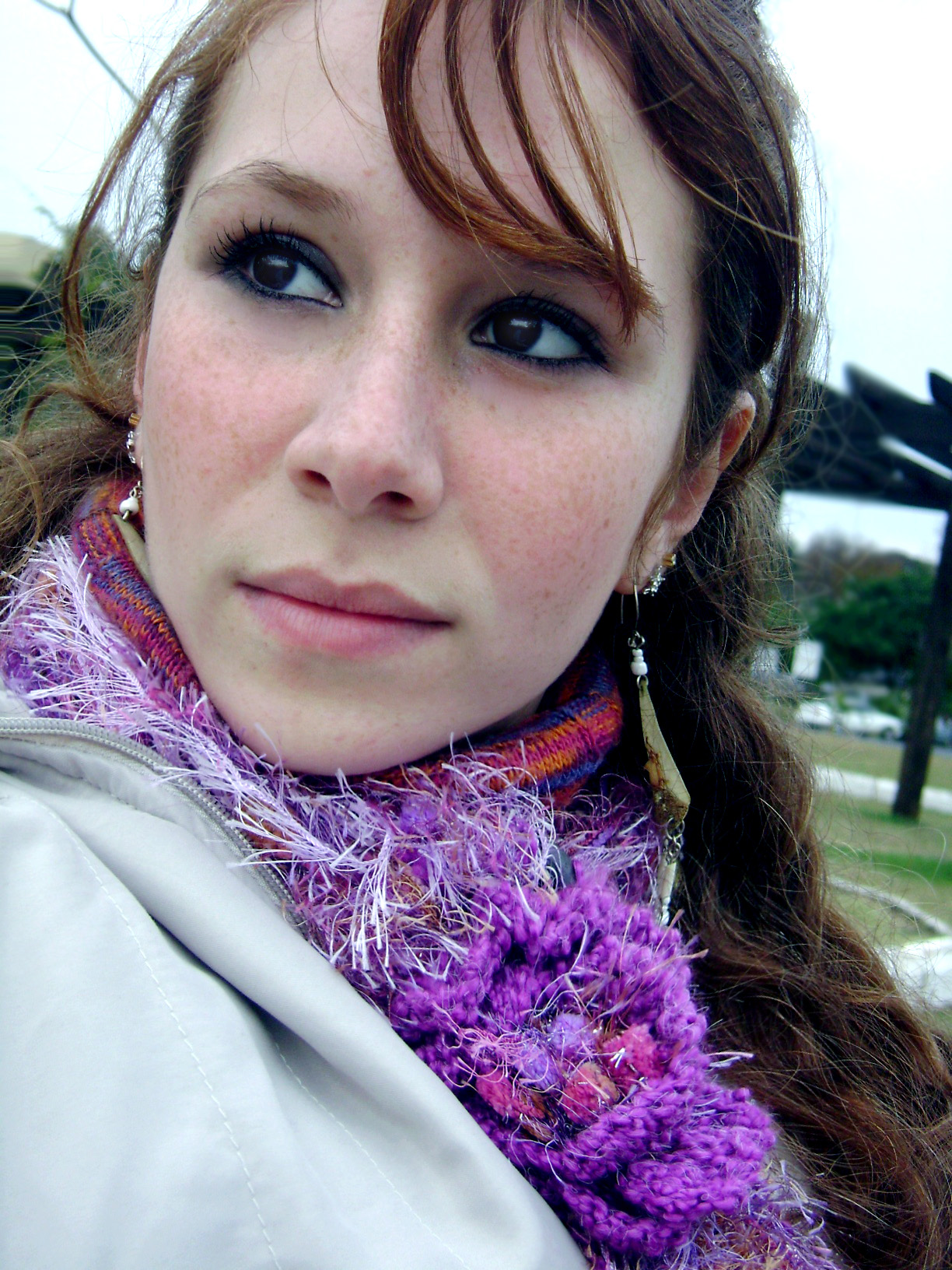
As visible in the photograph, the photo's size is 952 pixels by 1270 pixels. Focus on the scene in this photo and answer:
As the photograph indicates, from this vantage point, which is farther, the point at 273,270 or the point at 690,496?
the point at 690,496

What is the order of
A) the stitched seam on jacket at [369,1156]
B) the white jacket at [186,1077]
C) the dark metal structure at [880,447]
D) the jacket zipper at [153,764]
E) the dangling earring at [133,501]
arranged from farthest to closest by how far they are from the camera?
the dark metal structure at [880,447], the dangling earring at [133,501], the jacket zipper at [153,764], the stitched seam on jacket at [369,1156], the white jacket at [186,1077]

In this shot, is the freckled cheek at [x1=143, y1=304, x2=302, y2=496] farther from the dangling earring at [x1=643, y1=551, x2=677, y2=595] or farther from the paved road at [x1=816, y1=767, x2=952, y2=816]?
the paved road at [x1=816, y1=767, x2=952, y2=816]

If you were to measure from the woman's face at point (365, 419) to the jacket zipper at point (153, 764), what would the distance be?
9 cm

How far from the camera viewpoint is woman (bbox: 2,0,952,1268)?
0.76m

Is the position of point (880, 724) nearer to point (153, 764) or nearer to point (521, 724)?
point (521, 724)

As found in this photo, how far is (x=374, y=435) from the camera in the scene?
90 cm

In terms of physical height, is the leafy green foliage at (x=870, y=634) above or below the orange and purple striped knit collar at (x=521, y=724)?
below

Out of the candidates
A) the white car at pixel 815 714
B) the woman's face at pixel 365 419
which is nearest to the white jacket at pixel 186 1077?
the woman's face at pixel 365 419

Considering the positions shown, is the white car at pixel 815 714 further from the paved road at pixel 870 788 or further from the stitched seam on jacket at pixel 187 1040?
the stitched seam on jacket at pixel 187 1040

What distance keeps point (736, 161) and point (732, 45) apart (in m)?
0.17

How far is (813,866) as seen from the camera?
1.62m

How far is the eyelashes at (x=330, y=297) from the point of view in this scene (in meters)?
1.04

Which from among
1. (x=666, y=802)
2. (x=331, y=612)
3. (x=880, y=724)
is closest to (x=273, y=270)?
(x=331, y=612)

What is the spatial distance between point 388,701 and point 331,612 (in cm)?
13
